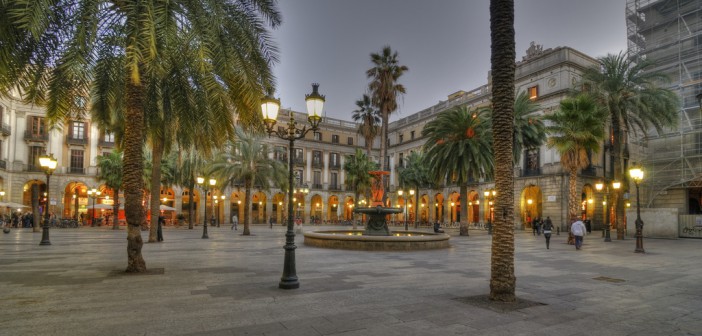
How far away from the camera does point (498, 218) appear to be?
24.6ft

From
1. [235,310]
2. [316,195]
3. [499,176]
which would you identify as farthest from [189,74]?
[316,195]

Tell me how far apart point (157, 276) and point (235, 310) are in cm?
418

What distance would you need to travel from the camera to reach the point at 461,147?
88.7 ft

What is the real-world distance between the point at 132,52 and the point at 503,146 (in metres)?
7.13

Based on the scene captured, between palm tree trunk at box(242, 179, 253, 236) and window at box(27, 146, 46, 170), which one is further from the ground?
window at box(27, 146, 46, 170)

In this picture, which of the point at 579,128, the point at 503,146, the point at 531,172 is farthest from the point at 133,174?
the point at 531,172

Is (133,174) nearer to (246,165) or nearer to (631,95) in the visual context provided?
(246,165)

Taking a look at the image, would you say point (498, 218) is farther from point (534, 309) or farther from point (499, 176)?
point (534, 309)

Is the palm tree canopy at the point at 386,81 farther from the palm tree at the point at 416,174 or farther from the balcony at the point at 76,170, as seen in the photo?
the balcony at the point at 76,170

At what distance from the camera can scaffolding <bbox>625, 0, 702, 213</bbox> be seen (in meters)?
30.0

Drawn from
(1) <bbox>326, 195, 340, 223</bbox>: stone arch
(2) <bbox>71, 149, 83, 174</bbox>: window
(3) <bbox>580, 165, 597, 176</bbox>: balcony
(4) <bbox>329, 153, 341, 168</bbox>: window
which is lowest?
(1) <bbox>326, 195, 340, 223</bbox>: stone arch

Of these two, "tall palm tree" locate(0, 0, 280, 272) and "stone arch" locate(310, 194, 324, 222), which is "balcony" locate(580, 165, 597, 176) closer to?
"tall palm tree" locate(0, 0, 280, 272)

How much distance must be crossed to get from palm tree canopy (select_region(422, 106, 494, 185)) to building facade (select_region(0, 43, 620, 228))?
486 inches

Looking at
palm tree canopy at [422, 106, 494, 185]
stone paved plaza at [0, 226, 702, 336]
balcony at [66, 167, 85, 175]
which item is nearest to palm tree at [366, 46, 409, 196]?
palm tree canopy at [422, 106, 494, 185]
